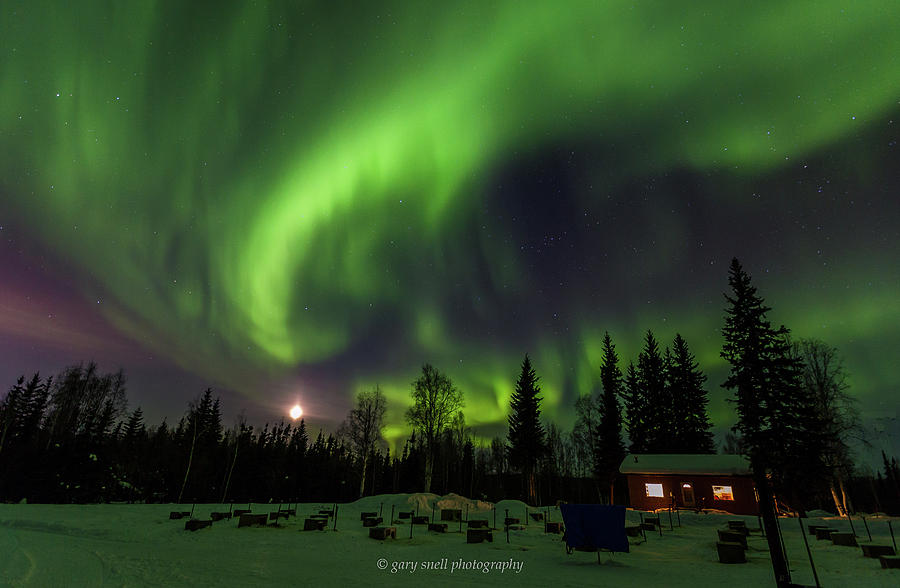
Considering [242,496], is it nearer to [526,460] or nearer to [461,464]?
[526,460]

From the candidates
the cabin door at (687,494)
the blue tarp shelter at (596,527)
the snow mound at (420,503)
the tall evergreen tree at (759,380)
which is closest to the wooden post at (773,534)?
the blue tarp shelter at (596,527)

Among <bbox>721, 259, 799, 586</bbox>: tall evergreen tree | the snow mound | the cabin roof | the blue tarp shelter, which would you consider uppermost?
<bbox>721, 259, 799, 586</bbox>: tall evergreen tree

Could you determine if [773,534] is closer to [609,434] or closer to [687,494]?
[687,494]

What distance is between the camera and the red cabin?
3816 cm

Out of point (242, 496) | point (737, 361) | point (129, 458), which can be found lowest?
point (242, 496)

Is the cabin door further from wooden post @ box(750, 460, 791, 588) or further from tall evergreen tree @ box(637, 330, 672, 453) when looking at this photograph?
wooden post @ box(750, 460, 791, 588)

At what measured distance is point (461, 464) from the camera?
9038 cm

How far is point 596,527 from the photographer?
1709cm

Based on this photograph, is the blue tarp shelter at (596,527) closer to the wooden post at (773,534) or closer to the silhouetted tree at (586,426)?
the wooden post at (773,534)

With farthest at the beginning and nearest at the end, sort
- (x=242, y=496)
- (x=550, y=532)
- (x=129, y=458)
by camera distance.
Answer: (x=242, y=496)
(x=129, y=458)
(x=550, y=532)

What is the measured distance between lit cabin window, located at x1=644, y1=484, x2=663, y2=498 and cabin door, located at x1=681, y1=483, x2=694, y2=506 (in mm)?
1992

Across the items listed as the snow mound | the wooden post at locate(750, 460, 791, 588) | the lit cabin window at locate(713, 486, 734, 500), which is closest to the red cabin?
the lit cabin window at locate(713, 486, 734, 500)

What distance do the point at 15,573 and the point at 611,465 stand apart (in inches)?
2129

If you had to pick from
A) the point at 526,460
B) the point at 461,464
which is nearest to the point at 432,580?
the point at 526,460
